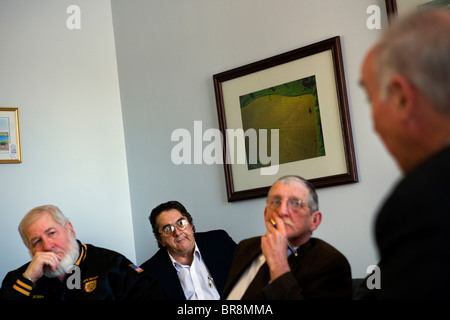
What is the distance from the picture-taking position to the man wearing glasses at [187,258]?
3.94m

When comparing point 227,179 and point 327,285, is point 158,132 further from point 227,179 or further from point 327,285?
point 327,285

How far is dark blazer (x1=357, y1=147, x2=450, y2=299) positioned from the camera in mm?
828

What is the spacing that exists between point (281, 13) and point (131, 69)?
1601mm

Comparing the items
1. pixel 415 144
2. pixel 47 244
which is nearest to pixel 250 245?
pixel 47 244

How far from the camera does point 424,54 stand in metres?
0.95

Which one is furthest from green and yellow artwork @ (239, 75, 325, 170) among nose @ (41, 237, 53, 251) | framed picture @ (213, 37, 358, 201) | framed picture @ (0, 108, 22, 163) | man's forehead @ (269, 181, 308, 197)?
framed picture @ (0, 108, 22, 163)

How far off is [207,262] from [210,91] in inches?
53.7

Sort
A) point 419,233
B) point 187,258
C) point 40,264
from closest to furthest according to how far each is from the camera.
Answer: point 419,233
point 40,264
point 187,258

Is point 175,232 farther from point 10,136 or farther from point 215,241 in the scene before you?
point 10,136

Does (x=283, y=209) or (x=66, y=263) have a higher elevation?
(x=283, y=209)

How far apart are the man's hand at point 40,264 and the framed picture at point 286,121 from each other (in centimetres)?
142

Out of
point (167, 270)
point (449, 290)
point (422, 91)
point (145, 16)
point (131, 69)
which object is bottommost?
point (167, 270)

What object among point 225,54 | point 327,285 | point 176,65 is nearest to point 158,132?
point 176,65

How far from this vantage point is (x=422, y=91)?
952 millimetres
